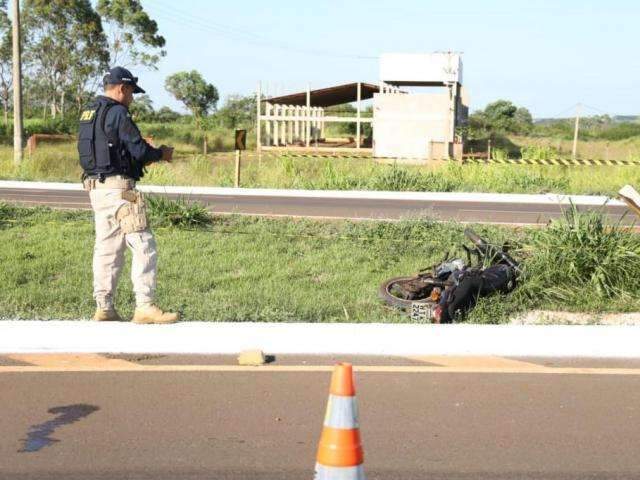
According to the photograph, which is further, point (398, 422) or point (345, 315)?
point (345, 315)

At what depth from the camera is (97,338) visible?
594cm

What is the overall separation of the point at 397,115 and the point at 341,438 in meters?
33.8

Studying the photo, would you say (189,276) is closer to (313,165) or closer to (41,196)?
(41,196)

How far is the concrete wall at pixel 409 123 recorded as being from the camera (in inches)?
1409

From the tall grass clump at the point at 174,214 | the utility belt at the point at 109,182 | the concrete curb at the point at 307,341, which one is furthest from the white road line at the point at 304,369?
the tall grass clump at the point at 174,214

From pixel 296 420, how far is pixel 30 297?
12.9 ft

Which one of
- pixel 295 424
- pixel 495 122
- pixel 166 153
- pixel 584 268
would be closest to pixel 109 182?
pixel 166 153

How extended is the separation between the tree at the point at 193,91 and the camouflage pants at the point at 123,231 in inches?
2323

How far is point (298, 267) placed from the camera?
923 cm

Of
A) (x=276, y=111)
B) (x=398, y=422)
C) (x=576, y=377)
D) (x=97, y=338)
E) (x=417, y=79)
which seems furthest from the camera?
(x=417, y=79)

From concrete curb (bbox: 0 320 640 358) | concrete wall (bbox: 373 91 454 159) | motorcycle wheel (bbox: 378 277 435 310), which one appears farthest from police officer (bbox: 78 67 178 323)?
concrete wall (bbox: 373 91 454 159)

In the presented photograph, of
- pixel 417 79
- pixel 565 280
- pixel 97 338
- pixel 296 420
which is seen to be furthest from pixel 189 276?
pixel 417 79

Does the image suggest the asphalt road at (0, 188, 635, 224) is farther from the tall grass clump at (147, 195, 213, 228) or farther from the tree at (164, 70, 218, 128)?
the tree at (164, 70, 218, 128)

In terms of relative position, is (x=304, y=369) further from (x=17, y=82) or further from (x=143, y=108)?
(x=143, y=108)
